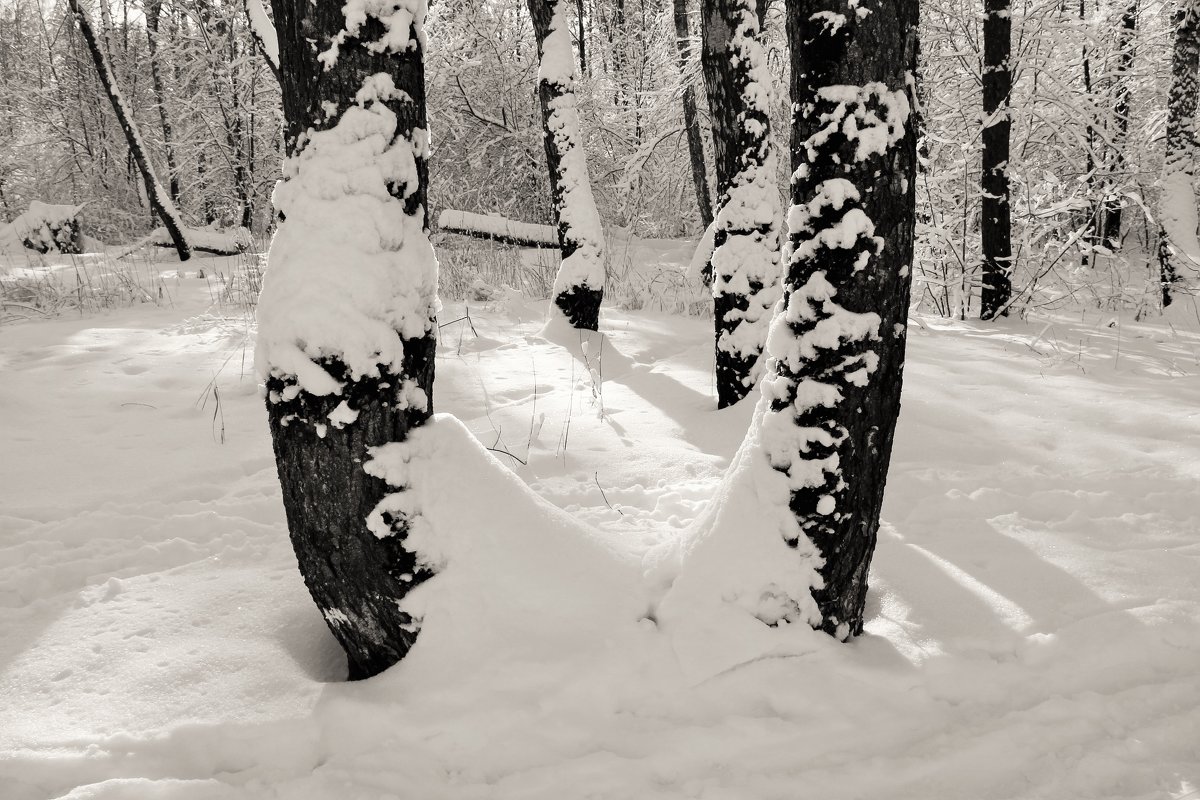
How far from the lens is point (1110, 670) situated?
2.05 m

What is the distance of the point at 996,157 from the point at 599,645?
688 cm

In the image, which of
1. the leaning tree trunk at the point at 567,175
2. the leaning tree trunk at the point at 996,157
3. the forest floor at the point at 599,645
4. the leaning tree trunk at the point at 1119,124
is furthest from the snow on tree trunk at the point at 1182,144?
the leaning tree trunk at the point at 567,175

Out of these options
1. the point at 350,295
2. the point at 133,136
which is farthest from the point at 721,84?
the point at 133,136

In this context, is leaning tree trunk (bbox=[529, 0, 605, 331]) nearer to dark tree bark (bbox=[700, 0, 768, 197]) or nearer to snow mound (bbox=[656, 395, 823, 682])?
dark tree bark (bbox=[700, 0, 768, 197])

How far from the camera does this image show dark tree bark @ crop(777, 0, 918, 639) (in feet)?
6.07

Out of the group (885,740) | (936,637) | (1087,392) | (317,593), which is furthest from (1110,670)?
(1087,392)

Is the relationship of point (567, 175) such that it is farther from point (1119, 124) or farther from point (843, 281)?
point (1119, 124)

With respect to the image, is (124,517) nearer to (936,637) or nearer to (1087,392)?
(936,637)

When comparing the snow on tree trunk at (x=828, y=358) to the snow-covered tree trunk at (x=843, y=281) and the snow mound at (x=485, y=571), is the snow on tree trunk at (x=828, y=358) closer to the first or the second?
the snow-covered tree trunk at (x=843, y=281)

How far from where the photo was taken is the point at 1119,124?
11.1 m

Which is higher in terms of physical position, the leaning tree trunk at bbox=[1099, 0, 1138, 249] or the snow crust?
the leaning tree trunk at bbox=[1099, 0, 1138, 249]

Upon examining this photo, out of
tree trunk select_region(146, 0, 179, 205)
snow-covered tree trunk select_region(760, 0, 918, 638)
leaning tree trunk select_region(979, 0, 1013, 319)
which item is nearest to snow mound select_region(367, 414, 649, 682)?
snow-covered tree trunk select_region(760, 0, 918, 638)

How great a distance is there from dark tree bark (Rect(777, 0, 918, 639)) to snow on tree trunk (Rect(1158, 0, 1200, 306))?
24.8 ft

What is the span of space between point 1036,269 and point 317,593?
7.67 meters
